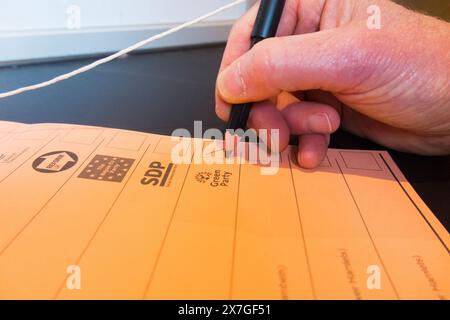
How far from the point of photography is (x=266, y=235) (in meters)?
0.30

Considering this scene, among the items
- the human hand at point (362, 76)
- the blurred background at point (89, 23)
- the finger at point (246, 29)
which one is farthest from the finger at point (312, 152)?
the blurred background at point (89, 23)

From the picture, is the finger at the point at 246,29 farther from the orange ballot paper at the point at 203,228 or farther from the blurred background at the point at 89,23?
the blurred background at the point at 89,23

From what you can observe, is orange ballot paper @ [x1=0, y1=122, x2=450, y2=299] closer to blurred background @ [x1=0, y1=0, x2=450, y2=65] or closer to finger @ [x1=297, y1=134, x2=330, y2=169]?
finger @ [x1=297, y1=134, x2=330, y2=169]

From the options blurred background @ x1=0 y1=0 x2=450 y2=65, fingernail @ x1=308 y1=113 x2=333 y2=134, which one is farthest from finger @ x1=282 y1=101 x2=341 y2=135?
blurred background @ x1=0 y1=0 x2=450 y2=65

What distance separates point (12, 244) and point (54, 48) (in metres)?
0.51

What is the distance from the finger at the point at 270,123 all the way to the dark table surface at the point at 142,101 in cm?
5

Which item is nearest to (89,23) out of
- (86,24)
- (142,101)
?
(86,24)

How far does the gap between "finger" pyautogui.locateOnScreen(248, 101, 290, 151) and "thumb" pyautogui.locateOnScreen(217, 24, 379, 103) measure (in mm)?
73

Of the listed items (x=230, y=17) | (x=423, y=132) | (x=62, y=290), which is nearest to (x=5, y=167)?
(x=62, y=290)

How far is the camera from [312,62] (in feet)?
1.21

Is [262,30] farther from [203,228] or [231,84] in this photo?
[203,228]

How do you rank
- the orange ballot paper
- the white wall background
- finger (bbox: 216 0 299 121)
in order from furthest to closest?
the white wall background
finger (bbox: 216 0 299 121)
the orange ballot paper

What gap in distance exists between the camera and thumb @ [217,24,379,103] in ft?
1.20
